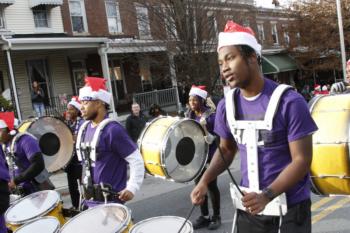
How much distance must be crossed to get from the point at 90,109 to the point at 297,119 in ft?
7.29

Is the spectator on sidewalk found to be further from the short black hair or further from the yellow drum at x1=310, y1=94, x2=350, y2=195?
the short black hair

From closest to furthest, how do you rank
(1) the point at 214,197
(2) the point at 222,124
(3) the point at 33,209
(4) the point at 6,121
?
(2) the point at 222,124
(3) the point at 33,209
(4) the point at 6,121
(1) the point at 214,197

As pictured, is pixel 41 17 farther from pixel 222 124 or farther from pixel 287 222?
pixel 287 222

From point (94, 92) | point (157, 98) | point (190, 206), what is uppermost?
point (94, 92)

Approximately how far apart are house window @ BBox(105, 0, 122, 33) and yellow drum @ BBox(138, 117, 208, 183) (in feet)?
52.1

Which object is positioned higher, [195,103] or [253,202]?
[195,103]

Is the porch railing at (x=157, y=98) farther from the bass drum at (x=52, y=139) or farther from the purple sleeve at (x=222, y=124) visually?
the purple sleeve at (x=222, y=124)

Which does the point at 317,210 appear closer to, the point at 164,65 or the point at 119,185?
the point at 119,185

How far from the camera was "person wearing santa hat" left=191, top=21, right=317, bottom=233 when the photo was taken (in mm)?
2355

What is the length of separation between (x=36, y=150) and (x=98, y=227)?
2.23 metres

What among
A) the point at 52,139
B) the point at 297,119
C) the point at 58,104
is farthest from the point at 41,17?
the point at 297,119

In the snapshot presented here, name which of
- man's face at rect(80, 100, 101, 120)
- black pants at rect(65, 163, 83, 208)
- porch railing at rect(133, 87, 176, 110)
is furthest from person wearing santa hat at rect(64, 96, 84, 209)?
porch railing at rect(133, 87, 176, 110)

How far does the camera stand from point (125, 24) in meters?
21.1

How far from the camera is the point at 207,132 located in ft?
19.9
